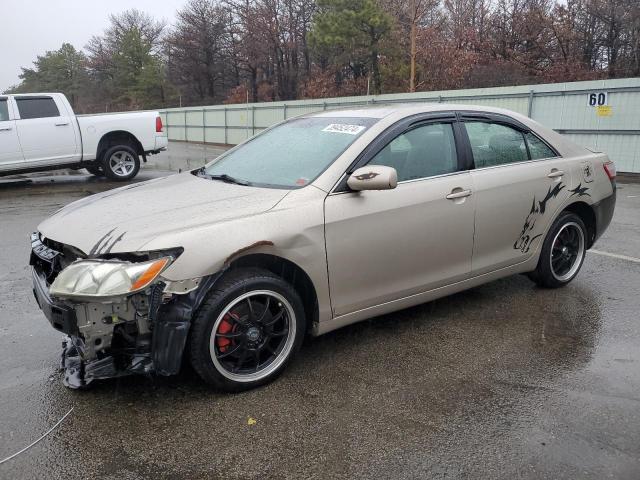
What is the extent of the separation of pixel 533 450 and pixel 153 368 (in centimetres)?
191

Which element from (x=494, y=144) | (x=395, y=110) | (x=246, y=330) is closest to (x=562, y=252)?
(x=494, y=144)

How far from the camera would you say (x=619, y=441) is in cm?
259

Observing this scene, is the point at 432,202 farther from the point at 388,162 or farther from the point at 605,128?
the point at 605,128

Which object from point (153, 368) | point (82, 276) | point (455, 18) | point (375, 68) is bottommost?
point (153, 368)

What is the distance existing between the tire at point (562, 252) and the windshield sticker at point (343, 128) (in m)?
1.95

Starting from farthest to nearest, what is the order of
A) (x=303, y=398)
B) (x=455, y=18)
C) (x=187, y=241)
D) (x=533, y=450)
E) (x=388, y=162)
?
1. (x=455, y=18)
2. (x=388, y=162)
3. (x=303, y=398)
4. (x=187, y=241)
5. (x=533, y=450)

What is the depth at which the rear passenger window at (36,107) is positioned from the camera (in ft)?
34.9

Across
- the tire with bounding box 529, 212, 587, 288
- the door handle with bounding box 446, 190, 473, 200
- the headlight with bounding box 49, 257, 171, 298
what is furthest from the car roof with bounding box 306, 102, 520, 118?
the headlight with bounding box 49, 257, 171, 298

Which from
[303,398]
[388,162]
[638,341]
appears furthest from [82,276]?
[638,341]

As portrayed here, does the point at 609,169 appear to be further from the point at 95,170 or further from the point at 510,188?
the point at 95,170

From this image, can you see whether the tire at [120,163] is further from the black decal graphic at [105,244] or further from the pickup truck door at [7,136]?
the black decal graphic at [105,244]

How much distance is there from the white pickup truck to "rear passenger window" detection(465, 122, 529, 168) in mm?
9465

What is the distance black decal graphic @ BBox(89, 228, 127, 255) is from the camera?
8.99 ft

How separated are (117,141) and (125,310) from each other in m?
10.2
